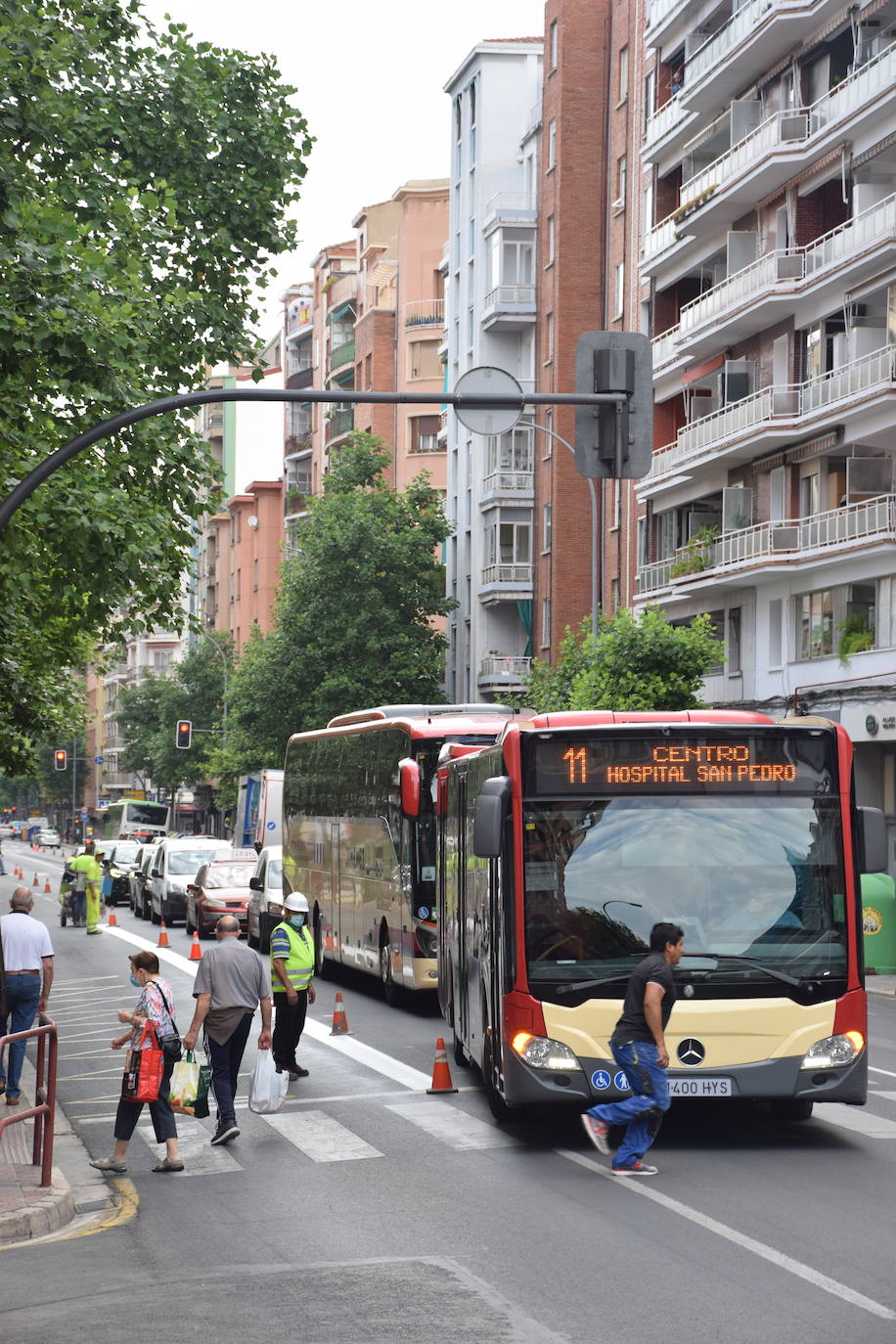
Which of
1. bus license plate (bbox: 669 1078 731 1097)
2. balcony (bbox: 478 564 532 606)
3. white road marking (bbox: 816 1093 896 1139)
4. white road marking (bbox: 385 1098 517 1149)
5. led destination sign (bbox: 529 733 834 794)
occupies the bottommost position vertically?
white road marking (bbox: 385 1098 517 1149)

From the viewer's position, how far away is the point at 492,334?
66062 mm

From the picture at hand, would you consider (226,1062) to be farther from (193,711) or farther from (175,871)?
(193,711)

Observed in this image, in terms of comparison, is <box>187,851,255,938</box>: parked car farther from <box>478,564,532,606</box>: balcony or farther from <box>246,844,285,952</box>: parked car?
<box>478,564,532,606</box>: balcony

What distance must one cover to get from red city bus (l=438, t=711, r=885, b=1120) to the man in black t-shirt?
856 mm

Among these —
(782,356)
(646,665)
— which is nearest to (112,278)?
(646,665)

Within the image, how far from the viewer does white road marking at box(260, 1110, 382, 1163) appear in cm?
1336

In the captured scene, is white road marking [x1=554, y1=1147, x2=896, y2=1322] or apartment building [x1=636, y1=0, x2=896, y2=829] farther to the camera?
apartment building [x1=636, y1=0, x2=896, y2=829]

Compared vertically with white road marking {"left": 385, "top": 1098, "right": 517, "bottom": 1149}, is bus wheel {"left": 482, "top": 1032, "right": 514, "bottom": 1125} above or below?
above

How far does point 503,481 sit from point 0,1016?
4911cm

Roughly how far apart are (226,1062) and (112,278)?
7438 mm

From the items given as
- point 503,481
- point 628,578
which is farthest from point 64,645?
point 503,481

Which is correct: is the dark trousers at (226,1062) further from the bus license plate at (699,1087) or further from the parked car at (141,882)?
the parked car at (141,882)

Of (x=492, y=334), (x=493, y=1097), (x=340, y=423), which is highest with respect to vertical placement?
(x=340, y=423)

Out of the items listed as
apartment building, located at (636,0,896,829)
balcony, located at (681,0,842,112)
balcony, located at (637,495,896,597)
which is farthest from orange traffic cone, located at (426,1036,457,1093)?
balcony, located at (681,0,842,112)
